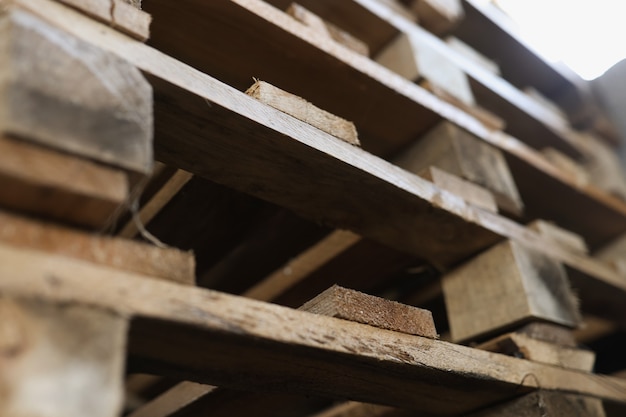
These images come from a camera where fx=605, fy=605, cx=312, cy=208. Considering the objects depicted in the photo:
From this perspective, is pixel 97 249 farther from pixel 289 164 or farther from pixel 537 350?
pixel 537 350

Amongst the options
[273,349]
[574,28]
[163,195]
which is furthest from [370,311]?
[574,28]

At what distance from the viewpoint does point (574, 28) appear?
3156 millimetres

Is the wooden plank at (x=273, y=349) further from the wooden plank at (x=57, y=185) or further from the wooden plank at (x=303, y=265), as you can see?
the wooden plank at (x=303, y=265)

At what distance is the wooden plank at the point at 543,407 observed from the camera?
1448 mm

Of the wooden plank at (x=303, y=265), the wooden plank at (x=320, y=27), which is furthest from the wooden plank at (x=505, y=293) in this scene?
the wooden plank at (x=320, y=27)

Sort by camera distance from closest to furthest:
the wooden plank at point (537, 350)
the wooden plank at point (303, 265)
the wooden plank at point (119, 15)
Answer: the wooden plank at point (119, 15), the wooden plank at point (537, 350), the wooden plank at point (303, 265)

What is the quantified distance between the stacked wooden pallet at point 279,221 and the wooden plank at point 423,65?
0.04 feet

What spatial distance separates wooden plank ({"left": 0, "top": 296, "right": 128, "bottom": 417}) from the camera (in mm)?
724

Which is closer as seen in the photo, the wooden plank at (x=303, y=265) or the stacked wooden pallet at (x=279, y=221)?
the stacked wooden pallet at (x=279, y=221)

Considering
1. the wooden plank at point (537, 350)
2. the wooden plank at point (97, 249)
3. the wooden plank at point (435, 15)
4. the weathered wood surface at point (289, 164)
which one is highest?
the wooden plank at point (435, 15)

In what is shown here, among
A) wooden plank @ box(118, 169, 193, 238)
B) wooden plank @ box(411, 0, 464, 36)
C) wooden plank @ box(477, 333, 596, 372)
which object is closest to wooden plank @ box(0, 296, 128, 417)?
wooden plank @ box(118, 169, 193, 238)

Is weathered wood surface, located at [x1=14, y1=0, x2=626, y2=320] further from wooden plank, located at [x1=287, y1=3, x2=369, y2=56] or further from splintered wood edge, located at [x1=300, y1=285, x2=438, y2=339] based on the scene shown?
wooden plank, located at [x1=287, y1=3, x2=369, y2=56]

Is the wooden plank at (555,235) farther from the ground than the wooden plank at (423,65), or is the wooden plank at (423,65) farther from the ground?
the wooden plank at (423,65)

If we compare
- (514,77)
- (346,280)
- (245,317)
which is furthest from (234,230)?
(514,77)
